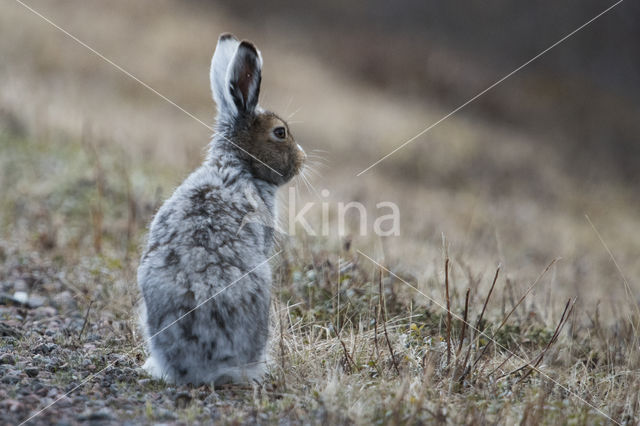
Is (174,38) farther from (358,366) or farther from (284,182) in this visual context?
(358,366)

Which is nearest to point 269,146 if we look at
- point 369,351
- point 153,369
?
point 369,351

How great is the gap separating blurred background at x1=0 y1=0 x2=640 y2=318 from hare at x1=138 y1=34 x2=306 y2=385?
143cm

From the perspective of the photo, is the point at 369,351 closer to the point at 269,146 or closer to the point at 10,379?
the point at 269,146

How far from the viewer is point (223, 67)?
17.0 feet

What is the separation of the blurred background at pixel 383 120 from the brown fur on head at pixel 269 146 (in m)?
1.45

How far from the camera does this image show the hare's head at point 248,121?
5.05 metres

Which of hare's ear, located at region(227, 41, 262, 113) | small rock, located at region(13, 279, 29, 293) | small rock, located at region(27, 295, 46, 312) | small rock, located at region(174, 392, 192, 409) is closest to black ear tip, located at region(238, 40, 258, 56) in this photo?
hare's ear, located at region(227, 41, 262, 113)

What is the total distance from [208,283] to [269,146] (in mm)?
1696

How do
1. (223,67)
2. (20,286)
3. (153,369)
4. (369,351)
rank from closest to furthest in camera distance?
(153,369) → (369,351) → (223,67) → (20,286)

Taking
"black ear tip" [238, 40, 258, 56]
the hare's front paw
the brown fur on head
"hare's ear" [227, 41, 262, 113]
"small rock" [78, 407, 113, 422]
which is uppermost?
"black ear tip" [238, 40, 258, 56]

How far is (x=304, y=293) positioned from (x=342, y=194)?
256 inches

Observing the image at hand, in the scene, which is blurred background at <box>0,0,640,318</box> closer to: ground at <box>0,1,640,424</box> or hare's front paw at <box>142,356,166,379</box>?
ground at <box>0,1,640,424</box>

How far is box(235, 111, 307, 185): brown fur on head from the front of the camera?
17.3 feet

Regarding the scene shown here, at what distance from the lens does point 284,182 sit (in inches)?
221
